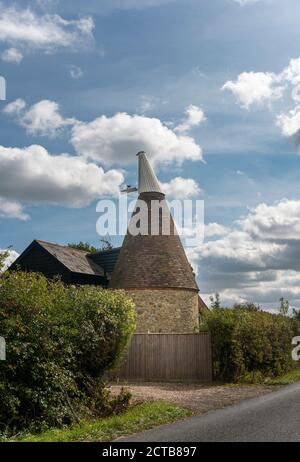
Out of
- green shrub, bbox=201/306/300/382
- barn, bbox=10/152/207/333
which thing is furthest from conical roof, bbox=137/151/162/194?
green shrub, bbox=201/306/300/382

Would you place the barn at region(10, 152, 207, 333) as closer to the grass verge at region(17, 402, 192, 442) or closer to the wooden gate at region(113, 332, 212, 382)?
the wooden gate at region(113, 332, 212, 382)

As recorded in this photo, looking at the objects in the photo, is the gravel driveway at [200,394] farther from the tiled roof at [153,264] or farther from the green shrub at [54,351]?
the tiled roof at [153,264]

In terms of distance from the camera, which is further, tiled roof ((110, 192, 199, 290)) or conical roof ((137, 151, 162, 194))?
conical roof ((137, 151, 162, 194))

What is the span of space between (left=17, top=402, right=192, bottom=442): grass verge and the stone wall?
1541 cm

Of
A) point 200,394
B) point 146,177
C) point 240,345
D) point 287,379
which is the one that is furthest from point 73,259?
point 200,394

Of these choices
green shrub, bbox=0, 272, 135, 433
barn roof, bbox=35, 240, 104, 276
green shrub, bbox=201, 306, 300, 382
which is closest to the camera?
green shrub, bbox=0, 272, 135, 433

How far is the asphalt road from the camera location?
8.81 meters

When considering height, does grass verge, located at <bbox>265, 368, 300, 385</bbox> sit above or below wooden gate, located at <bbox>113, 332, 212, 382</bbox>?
below

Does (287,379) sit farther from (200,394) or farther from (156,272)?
(156,272)

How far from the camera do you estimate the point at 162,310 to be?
1122 inches

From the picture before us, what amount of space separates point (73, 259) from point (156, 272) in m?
6.72

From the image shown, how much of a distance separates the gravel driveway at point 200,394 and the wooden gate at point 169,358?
4.19ft

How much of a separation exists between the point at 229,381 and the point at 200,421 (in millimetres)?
9727

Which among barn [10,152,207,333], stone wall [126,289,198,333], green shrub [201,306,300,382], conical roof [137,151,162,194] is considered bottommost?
green shrub [201,306,300,382]
